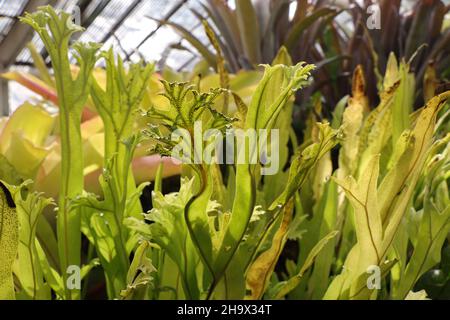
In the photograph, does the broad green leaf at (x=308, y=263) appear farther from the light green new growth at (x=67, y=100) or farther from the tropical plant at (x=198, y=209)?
the light green new growth at (x=67, y=100)

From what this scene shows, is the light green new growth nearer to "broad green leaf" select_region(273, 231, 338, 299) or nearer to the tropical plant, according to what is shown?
the tropical plant

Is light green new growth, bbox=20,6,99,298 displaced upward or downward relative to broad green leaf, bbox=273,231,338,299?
upward

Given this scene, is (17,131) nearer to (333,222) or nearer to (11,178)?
(11,178)

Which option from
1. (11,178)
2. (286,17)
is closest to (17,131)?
(11,178)

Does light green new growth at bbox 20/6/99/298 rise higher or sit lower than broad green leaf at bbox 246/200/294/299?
higher

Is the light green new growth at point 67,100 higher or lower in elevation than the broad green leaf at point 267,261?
higher

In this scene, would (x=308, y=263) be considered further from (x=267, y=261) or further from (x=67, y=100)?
(x=67, y=100)

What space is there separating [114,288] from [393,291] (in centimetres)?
15

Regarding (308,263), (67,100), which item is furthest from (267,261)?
(67,100)

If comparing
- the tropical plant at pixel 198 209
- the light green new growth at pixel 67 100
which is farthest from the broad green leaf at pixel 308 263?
the light green new growth at pixel 67 100

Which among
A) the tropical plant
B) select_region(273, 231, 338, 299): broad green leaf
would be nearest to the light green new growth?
the tropical plant

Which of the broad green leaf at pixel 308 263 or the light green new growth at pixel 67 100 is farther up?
the light green new growth at pixel 67 100
